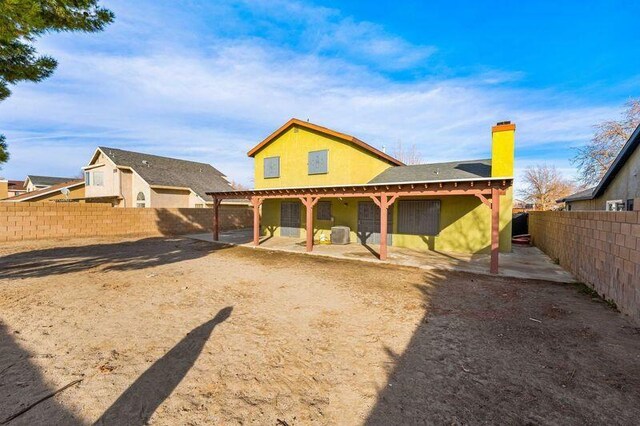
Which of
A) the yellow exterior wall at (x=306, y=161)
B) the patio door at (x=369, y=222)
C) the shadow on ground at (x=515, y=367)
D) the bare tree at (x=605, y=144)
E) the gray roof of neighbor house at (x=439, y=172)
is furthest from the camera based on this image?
the bare tree at (x=605, y=144)

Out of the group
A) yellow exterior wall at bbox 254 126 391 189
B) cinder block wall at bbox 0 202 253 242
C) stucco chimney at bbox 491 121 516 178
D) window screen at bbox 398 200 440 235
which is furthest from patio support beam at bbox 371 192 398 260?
cinder block wall at bbox 0 202 253 242

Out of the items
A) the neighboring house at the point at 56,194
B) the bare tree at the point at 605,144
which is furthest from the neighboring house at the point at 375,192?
the neighboring house at the point at 56,194

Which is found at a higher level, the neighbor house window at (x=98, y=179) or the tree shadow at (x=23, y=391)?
the neighbor house window at (x=98, y=179)

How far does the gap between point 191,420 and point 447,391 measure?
101 inches

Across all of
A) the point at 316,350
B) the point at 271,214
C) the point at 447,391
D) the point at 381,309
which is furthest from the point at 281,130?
the point at 447,391

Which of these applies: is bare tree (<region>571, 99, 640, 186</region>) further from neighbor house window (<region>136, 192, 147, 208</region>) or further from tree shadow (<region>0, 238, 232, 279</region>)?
neighbor house window (<region>136, 192, 147, 208</region>)

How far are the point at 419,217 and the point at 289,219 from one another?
7.53 meters

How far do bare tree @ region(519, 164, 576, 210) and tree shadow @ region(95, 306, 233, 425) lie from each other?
4142cm

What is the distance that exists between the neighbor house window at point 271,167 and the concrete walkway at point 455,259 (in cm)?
465

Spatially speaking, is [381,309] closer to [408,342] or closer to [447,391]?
[408,342]

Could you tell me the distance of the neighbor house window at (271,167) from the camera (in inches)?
655

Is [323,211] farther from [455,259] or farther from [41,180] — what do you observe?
[41,180]

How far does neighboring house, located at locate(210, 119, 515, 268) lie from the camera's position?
→ 10.7 meters

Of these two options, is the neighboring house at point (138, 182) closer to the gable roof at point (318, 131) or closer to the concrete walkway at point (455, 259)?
the gable roof at point (318, 131)
